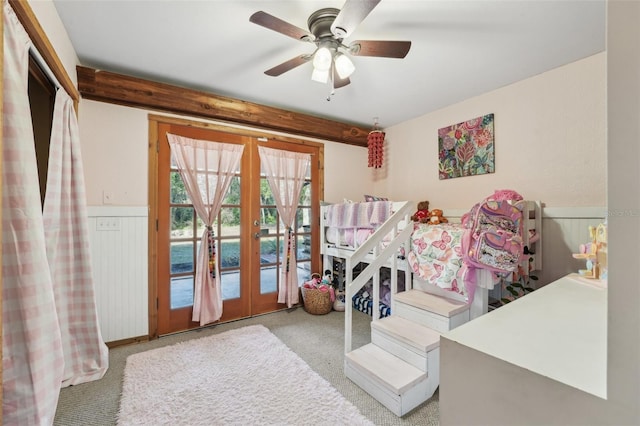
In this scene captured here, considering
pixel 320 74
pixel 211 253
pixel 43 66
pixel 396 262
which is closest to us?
pixel 43 66

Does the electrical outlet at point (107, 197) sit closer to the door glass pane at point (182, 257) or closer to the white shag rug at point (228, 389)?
the door glass pane at point (182, 257)

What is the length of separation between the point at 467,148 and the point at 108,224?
3.39 meters

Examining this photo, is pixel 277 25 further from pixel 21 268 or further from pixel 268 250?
pixel 268 250

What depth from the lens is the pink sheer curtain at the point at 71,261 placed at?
67.2 inches

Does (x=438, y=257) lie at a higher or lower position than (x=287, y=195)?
lower

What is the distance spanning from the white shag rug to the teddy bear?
1764mm

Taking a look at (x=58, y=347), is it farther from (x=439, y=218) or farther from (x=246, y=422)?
(x=439, y=218)

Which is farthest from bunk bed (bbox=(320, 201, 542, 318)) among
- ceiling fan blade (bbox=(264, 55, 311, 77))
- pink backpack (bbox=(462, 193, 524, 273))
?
ceiling fan blade (bbox=(264, 55, 311, 77))

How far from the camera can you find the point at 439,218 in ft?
9.19

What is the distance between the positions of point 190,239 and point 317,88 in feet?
6.19

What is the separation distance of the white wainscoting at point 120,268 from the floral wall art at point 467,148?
3001 mm

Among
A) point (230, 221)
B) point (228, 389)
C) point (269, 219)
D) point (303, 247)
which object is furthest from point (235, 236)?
point (228, 389)

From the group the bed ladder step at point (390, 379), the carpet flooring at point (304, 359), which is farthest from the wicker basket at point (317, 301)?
the bed ladder step at point (390, 379)

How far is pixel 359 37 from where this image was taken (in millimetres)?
1870
